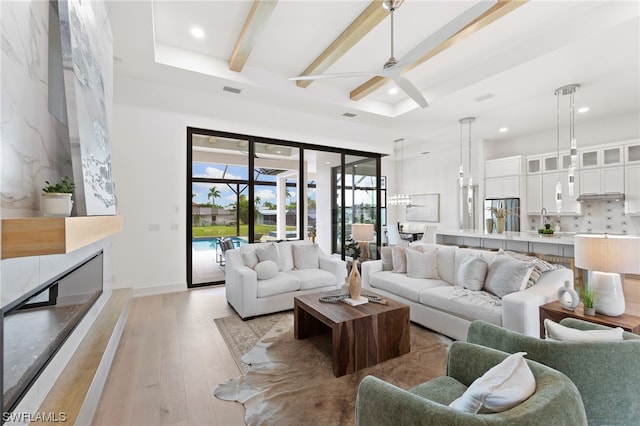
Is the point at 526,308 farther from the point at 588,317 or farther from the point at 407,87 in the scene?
the point at 407,87

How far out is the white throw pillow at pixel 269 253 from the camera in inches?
153

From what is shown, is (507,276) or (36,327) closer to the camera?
(36,327)

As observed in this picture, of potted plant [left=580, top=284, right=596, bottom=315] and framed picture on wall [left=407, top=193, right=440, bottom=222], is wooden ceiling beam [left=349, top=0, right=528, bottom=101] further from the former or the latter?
framed picture on wall [left=407, top=193, right=440, bottom=222]

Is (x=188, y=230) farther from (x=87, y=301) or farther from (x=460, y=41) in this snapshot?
(x=460, y=41)

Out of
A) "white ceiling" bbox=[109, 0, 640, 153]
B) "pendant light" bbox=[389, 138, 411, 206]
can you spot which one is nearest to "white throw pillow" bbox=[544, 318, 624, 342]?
"white ceiling" bbox=[109, 0, 640, 153]

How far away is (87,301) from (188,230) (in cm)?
237

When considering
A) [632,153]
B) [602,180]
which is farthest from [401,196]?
[632,153]

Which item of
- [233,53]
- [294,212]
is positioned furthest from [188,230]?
[233,53]

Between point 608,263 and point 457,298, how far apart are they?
1.16m

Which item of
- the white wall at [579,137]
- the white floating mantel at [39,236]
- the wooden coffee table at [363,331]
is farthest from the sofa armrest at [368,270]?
the white wall at [579,137]

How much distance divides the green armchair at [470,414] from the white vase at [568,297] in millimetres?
1387

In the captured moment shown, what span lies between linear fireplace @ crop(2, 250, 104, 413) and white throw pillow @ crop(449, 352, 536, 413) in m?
1.88

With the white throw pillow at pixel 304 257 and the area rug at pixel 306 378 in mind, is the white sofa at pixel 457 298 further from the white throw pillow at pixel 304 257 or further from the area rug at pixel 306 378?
the white throw pillow at pixel 304 257

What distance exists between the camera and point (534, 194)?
6.84 meters
